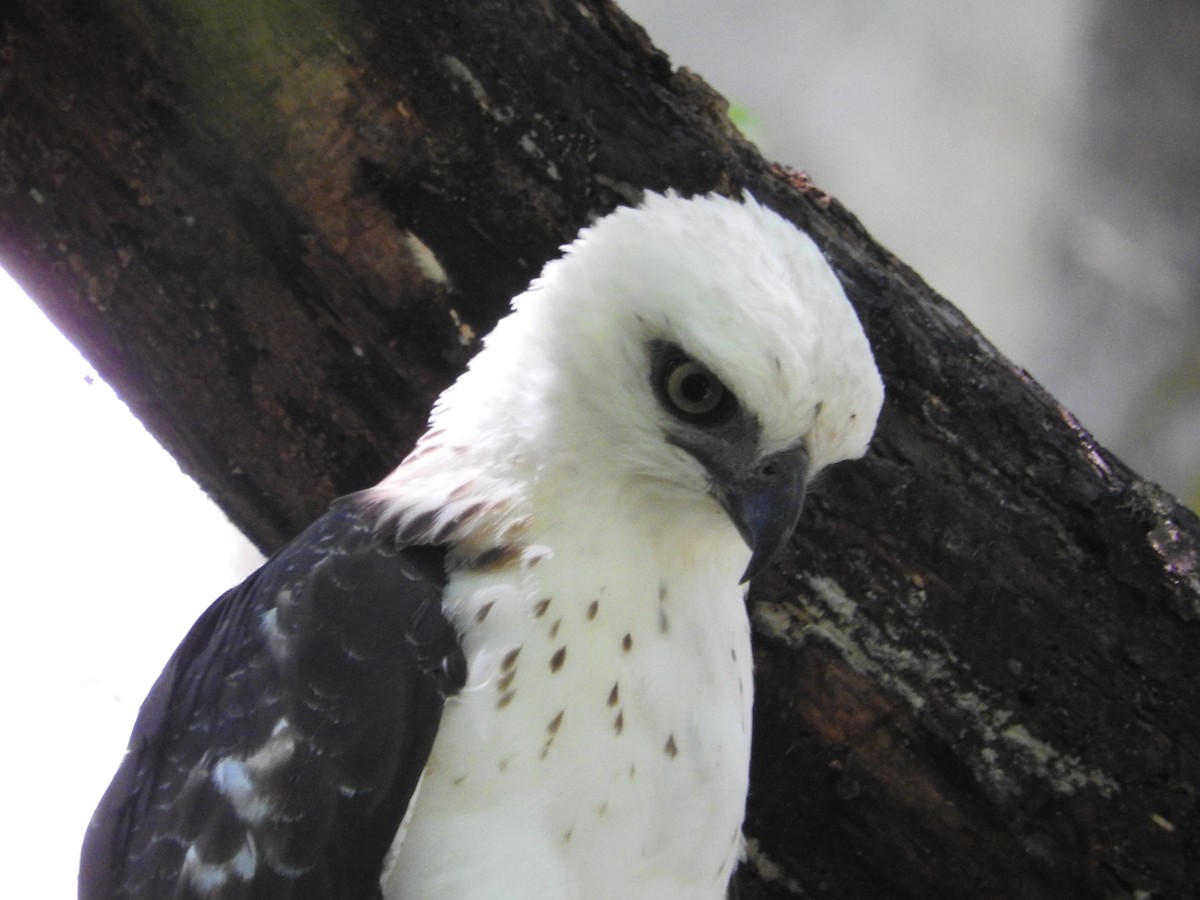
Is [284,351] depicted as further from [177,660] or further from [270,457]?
[177,660]

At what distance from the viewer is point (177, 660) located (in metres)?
2.33

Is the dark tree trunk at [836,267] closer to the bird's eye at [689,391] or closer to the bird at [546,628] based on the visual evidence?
the bird at [546,628]

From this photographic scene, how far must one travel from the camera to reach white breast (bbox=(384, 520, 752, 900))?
77.1 inches

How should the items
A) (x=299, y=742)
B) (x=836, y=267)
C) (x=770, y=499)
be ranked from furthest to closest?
(x=836, y=267), (x=770, y=499), (x=299, y=742)

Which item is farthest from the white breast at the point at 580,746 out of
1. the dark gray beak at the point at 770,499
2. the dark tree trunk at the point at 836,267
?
the dark tree trunk at the point at 836,267

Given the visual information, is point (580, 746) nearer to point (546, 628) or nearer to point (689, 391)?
A: point (546, 628)

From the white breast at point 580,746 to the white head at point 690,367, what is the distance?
0.23 m

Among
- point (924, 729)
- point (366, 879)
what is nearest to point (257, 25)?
point (366, 879)

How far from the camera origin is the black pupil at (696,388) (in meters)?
2.12

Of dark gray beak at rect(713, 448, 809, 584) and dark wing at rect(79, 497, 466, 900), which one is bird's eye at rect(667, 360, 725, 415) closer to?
dark gray beak at rect(713, 448, 809, 584)

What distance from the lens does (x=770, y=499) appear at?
2.10 m

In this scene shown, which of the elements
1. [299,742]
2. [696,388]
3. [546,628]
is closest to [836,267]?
[696,388]

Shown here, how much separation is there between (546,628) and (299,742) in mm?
469

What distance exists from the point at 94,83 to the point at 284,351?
71cm
